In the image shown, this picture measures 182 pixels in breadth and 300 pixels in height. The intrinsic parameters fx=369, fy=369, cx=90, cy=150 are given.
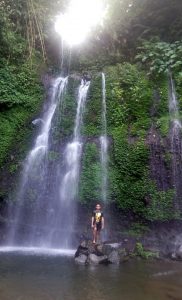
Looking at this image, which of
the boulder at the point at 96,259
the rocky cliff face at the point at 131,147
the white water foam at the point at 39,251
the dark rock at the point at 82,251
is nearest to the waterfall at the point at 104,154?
the rocky cliff face at the point at 131,147

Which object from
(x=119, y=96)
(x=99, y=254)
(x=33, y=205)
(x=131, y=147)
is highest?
(x=119, y=96)

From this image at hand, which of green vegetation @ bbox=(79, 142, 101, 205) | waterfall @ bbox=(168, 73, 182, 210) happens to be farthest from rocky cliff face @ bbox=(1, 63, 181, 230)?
waterfall @ bbox=(168, 73, 182, 210)

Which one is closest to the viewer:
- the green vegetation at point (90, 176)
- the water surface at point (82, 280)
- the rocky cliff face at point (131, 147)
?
the water surface at point (82, 280)

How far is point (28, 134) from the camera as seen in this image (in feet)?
48.0

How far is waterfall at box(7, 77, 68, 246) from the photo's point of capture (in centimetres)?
1267

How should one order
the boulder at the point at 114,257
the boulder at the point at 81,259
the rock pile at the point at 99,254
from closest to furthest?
the boulder at the point at 81,259
the rock pile at the point at 99,254
the boulder at the point at 114,257

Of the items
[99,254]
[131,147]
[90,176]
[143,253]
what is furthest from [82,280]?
[131,147]

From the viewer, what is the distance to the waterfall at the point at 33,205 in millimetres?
12672

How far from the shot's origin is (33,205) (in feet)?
→ 42.7

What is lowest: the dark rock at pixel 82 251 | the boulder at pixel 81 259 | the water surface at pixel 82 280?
the water surface at pixel 82 280

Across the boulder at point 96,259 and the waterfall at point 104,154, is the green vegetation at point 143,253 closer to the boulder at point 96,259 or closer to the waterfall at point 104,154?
the boulder at point 96,259

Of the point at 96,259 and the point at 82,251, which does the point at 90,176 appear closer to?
the point at 82,251

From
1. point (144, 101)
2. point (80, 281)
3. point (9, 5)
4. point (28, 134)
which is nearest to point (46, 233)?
point (28, 134)

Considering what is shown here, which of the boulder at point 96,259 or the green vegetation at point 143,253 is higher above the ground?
the green vegetation at point 143,253
